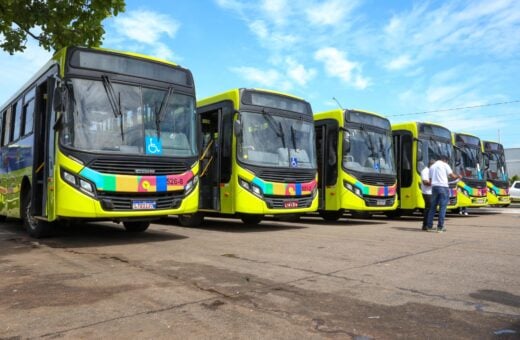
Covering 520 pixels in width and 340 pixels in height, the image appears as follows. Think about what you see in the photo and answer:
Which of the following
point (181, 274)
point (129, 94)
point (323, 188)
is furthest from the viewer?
point (323, 188)

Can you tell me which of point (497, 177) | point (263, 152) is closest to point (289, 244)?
point (263, 152)

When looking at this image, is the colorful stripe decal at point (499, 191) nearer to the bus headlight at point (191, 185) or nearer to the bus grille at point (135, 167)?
the bus headlight at point (191, 185)

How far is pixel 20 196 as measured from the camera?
10039mm

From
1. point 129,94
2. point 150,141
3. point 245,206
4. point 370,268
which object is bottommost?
point 370,268

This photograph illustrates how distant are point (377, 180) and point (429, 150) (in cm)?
323

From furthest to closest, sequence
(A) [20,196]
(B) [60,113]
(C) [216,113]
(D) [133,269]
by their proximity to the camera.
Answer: (C) [216,113] < (A) [20,196] < (B) [60,113] < (D) [133,269]

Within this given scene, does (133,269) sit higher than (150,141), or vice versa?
(150,141)

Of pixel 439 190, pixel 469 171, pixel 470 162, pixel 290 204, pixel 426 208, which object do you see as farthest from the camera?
pixel 470 162

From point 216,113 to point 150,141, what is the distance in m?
3.63

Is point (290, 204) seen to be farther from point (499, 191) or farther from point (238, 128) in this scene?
point (499, 191)

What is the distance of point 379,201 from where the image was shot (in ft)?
43.6

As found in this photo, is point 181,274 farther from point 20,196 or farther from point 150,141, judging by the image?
point 20,196

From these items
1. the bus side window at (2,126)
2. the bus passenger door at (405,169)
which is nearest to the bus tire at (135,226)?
the bus side window at (2,126)

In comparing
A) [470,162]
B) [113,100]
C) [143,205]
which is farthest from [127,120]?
[470,162]
